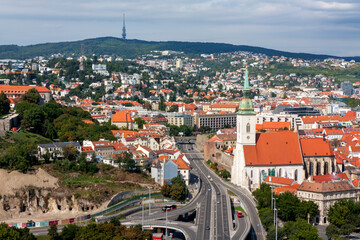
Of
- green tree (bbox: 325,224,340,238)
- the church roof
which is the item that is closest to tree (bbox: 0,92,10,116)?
the church roof

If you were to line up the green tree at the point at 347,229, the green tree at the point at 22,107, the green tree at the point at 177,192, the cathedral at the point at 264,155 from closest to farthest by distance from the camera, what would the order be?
the green tree at the point at 347,229 → the green tree at the point at 177,192 → the cathedral at the point at 264,155 → the green tree at the point at 22,107

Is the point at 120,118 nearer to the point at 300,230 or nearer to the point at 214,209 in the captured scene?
the point at 214,209

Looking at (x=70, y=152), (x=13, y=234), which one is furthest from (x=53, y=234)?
(x=70, y=152)

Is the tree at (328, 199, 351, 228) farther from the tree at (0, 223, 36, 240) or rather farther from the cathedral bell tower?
the tree at (0, 223, 36, 240)

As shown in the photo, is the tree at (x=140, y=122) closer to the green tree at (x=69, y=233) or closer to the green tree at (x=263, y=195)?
the green tree at (x=263, y=195)

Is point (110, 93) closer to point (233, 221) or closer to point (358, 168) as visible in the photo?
point (358, 168)

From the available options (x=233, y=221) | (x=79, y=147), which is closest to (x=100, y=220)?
(x=233, y=221)

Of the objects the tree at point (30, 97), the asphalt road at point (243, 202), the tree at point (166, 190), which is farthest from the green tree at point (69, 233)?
the tree at point (30, 97)

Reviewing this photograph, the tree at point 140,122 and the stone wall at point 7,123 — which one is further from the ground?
the stone wall at point 7,123
